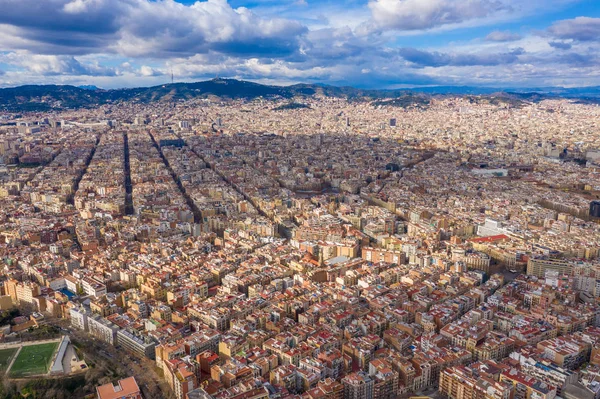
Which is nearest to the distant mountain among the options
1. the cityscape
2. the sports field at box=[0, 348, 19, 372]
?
the cityscape

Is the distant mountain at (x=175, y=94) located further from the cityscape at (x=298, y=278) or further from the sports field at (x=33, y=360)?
the sports field at (x=33, y=360)

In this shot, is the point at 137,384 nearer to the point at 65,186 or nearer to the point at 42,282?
the point at 42,282

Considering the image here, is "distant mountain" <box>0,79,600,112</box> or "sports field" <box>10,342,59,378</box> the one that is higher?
"distant mountain" <box>0,79,600,112</box>

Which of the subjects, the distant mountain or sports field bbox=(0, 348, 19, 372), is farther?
the distant mountain

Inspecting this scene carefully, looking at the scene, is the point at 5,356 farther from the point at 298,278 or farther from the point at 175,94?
the point at 175,94

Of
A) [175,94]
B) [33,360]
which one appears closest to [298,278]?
[33,360]

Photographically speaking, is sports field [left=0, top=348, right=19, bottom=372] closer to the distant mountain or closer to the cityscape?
the cityscape
